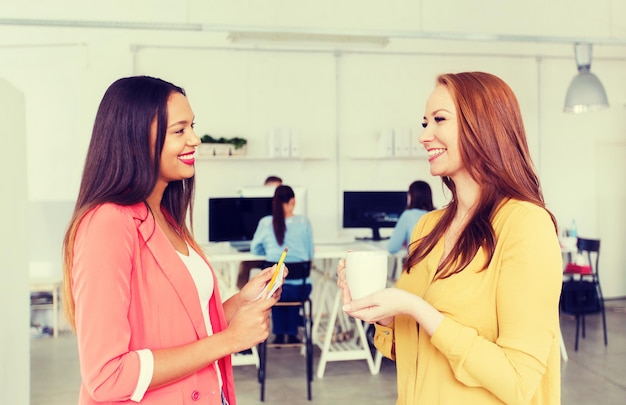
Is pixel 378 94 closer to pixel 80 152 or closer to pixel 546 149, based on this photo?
pixel 546 149

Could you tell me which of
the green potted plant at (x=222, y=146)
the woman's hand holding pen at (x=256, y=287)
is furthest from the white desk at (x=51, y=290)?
the woman's hand holding pen at (x=256, y=287)

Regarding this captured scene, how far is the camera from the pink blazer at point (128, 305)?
1.15 m

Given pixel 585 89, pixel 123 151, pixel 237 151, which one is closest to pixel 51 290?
pixel 237 151

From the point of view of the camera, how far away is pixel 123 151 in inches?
50.9

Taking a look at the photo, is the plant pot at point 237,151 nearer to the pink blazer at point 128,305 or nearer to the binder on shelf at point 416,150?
the binder on shelf at point 416,150

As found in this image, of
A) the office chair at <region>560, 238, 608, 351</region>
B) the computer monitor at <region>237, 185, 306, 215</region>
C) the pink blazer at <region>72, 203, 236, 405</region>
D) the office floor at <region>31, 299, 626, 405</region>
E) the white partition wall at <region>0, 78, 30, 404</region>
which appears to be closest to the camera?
the pink blazer at <region>72, 203, 236, 405</region>

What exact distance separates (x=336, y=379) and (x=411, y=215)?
4.79ft

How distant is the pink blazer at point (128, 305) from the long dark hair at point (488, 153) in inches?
22.7

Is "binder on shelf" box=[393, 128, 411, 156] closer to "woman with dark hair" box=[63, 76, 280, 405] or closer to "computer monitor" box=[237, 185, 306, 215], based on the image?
"computer monitor" box=[237, 185, 306, 215]

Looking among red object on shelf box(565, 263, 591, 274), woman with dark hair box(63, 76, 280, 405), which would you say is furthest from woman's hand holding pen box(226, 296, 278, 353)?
red object on shelf box(565, 263, 591, 274)

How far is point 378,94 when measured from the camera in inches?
282

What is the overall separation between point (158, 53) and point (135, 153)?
580cm

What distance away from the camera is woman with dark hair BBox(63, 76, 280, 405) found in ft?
3.81

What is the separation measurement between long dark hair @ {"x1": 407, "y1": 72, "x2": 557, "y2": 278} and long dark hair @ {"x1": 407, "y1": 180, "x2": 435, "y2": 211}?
3817 millimetres
